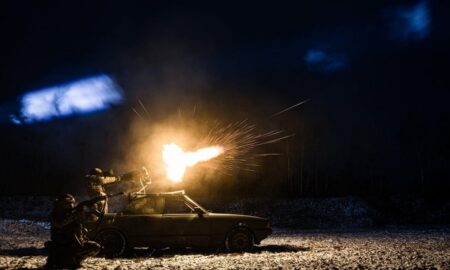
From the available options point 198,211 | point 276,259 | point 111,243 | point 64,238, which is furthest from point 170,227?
point 64,238

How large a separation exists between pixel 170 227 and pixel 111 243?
60.6 inches

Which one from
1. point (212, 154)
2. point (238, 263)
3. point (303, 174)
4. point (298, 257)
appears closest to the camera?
point (238, 263)

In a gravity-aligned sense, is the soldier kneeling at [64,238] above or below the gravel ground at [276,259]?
above

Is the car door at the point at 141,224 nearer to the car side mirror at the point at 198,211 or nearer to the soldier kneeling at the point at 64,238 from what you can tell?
the car side mirror at the point at 198,211

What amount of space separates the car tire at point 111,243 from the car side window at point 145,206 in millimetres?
663

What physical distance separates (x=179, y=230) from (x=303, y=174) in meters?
46.7

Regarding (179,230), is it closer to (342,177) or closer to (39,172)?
(342,177)

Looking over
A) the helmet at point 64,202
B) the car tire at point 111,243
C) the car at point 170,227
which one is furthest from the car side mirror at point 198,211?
the helmet at point 64,202

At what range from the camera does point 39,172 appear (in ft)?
226

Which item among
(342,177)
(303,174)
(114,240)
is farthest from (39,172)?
(114,240)

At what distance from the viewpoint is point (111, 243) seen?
1071 centimetres

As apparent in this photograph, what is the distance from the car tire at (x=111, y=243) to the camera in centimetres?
1063

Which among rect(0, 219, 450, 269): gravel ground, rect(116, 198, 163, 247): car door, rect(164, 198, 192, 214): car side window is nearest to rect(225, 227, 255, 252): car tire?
rect(0, 219, 450, 269): gravel ground

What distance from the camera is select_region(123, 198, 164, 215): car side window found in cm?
1120
